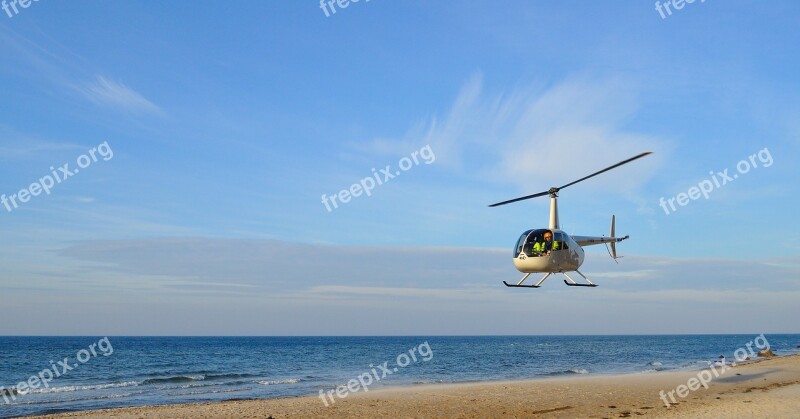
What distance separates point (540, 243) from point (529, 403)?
23.9ft

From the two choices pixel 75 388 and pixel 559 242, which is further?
pixel 75 388

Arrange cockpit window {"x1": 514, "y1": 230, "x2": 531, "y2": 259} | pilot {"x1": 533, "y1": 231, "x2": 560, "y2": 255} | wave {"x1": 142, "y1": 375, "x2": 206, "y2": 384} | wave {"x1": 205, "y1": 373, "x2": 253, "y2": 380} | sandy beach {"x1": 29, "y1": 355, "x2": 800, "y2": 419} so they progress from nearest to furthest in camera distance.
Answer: pilot {"x1": 533, "y1": 231, "x2": 560, "y2": 255}
sandy beach {"x1": 29, "y1": 355, "x2": 800, "y2": 419}
cockpit window {"x1": 514, "y1": 230, "x2": 531, "y2": 259}
wave {"x1": 142, "y1": 375, "x2": 206, "y2": 384}
wave {"x1": 205, "y1": 373, "x2": 253, "y2": 380}

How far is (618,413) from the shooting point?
858 inches

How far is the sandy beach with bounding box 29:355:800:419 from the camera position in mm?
22406

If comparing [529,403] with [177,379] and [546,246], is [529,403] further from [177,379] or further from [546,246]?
[177,379]

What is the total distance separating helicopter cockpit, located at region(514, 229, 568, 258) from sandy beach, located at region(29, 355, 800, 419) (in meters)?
5.76

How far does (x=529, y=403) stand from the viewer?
2527cm

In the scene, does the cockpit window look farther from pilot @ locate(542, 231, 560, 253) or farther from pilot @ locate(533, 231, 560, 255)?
pilot @ locate(542, 231, 560, 253)

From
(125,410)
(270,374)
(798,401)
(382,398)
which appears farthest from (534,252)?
(270,374)

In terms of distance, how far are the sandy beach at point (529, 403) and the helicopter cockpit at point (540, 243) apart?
5758 mm

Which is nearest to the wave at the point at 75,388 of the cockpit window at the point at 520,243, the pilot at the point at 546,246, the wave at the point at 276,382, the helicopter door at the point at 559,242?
the wave at the point at 276,382

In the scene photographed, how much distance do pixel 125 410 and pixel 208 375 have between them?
21.8 meters

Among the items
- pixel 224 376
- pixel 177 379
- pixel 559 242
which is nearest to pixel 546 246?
pixel 559 242

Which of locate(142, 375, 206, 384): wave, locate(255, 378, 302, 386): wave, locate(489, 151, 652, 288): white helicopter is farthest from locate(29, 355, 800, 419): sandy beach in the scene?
locate(142, 375, 206, 384): wave
